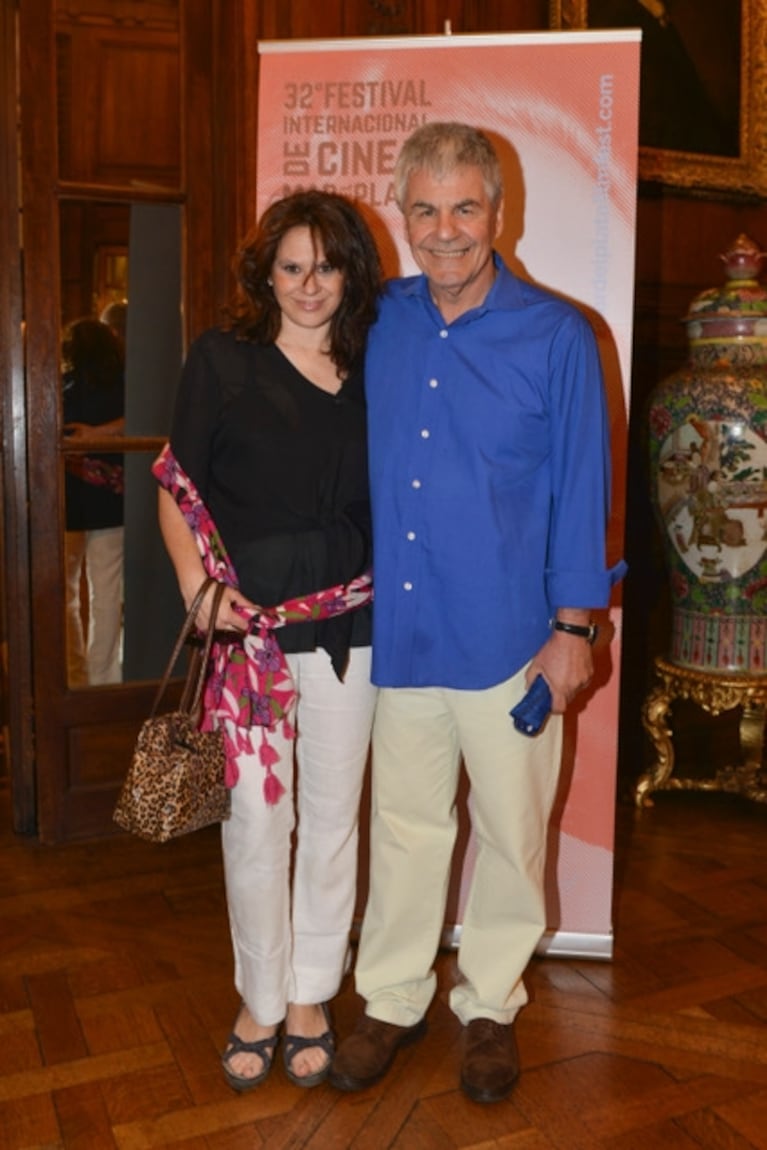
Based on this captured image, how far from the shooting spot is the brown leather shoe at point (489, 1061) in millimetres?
1808

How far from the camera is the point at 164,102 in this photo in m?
2.94

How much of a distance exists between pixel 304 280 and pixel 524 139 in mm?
695

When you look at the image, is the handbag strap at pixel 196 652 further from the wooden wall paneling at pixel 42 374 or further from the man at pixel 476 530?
the wooden wall paneling at pixel 42 374

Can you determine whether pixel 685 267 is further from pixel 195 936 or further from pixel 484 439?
pixel 195 936

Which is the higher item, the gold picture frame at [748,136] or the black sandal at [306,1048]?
the gold picture frame at [748,136]

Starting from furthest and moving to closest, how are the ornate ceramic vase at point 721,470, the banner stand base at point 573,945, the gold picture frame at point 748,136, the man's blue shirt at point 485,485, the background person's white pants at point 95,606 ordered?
the gold picture frame at point 748,136 < the background person's white pants at point 95,606 < the ornate ceramic vase at point 721,470 < the banner stand base at point 573,945 < the man's blue shirt at point 485,485

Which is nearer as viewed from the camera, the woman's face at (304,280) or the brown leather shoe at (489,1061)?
the woman's face at (304,280)

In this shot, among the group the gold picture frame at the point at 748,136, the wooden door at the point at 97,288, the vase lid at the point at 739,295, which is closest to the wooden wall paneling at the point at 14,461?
the wooden door at the point at 97,288

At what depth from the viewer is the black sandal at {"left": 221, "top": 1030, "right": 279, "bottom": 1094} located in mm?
1836

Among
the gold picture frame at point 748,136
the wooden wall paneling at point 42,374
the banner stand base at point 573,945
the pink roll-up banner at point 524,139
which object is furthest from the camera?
the gold picture frame at point 748,136

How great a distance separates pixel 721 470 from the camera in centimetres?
289

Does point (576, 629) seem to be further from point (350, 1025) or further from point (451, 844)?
point (350, 1025)

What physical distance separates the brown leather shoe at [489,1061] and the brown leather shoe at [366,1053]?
12 centimetres

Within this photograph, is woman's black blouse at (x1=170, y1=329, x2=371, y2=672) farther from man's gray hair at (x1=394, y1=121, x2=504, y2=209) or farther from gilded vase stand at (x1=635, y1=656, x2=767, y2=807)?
gilded vase stand at (x1=635, y1=656, x2=767, y2=807)
